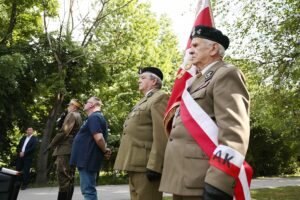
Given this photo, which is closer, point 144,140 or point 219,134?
point 219,134

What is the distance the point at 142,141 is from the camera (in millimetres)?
4969

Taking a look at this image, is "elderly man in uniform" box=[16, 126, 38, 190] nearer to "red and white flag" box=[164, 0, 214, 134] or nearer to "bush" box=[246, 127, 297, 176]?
"red and white flag" box=[164, 0, 214, 134]

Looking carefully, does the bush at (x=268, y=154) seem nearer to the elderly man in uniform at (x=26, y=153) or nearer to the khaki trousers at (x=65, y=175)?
the elderly man in uniform at (x=26, y=153)

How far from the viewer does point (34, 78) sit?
16141mm

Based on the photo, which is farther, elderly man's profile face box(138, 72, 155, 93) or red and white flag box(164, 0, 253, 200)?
elderly man's profile face box(138, 72, 155, 93)

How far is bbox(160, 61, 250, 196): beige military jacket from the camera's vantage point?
2.73 meters

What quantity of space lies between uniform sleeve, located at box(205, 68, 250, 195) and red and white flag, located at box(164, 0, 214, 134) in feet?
2.75

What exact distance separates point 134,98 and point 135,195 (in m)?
18.9

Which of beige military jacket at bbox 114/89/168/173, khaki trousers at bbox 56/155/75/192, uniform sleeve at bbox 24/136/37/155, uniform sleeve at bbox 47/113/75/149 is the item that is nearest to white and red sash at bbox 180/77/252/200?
beige military jacket at bbox 114/89/168/173

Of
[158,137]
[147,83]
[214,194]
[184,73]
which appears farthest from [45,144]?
[214,194]

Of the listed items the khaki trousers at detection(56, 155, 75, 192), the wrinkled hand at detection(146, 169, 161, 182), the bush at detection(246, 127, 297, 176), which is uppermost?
the bush at detection(246, 127, 297, 176)

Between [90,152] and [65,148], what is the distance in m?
1.34

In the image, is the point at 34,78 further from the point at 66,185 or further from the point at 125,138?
the point at 125,138

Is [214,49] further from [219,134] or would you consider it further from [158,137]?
[158,137]
